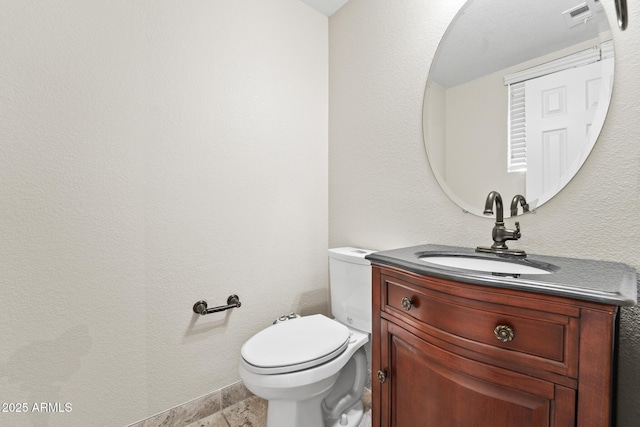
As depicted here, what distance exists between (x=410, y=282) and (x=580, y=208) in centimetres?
64

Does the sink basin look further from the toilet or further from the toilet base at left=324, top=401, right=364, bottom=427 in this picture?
the toilet base at left=324, top=401, right=364, bottom=427

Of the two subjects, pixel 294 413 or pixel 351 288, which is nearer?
pixel 294 413

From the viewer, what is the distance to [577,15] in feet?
3.19

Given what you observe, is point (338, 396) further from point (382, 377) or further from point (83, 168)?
point (83, 168)

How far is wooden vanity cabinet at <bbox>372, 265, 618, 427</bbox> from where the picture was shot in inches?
22.7

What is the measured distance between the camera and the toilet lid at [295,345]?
108 cm

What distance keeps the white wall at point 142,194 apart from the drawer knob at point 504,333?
1252mm

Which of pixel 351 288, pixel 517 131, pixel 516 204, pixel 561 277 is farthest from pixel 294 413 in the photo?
pixel 517 131

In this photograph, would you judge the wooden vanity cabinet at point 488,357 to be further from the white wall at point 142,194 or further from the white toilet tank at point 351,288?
the white wall at point 142,194

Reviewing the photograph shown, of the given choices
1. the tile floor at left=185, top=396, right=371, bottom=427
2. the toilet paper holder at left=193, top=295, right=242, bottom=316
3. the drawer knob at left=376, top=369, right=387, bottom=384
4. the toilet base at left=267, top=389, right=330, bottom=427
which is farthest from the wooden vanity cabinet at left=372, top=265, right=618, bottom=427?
the toilet paper holder at left=193, top=295, right=242, bottom=316

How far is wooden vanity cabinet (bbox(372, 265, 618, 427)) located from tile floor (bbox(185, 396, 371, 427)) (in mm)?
713

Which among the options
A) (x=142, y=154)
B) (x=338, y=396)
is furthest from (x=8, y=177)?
(x=338, y=396)

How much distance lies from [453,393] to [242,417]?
1165mm

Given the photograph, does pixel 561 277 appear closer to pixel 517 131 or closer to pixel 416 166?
pixel 517 131
